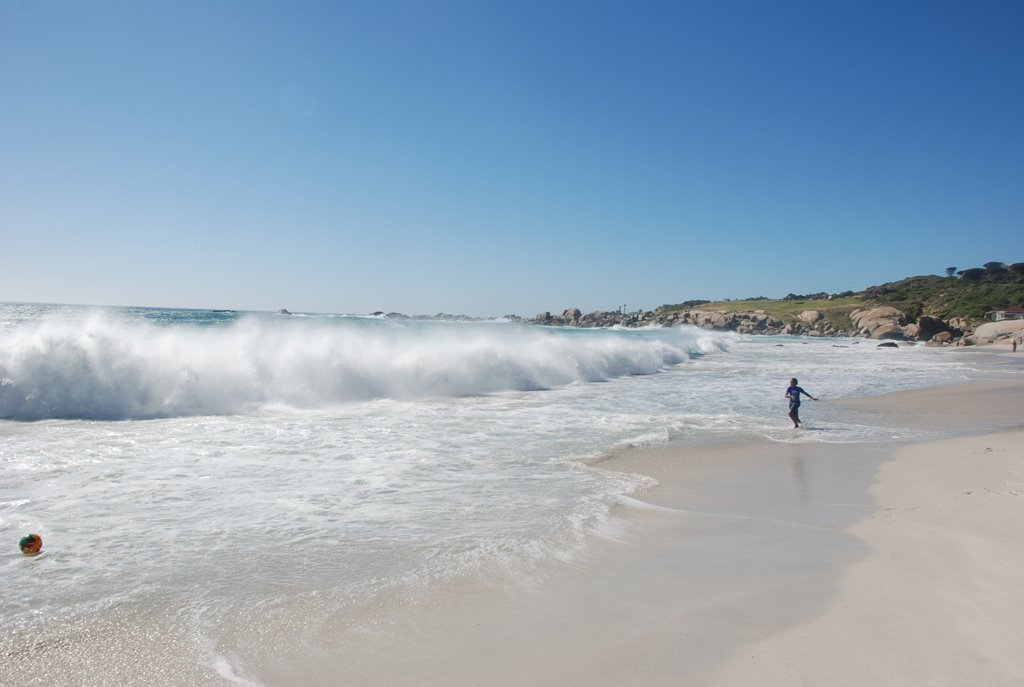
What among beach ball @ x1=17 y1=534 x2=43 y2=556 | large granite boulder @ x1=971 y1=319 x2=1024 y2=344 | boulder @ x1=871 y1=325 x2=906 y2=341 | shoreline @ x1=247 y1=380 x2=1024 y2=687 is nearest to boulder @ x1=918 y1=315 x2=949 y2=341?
boulder @ x1=871 y1=325 x2=906 y2=341

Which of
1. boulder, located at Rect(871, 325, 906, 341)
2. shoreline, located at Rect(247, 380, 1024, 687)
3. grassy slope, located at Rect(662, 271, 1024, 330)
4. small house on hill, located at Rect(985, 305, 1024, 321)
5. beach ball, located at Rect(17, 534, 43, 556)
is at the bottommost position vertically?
shoreline, located at Rect(247, 380, 1024, 687)

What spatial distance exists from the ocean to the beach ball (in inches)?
3.6

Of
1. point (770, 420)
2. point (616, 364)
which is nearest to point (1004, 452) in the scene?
point (770, 420)

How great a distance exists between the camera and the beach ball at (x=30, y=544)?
19.5 feet

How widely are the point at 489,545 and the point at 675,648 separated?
2.46m

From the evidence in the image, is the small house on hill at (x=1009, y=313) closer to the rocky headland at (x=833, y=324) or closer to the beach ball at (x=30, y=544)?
the rocky headland at (x=833, y=324)

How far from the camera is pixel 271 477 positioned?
9156 millimetres

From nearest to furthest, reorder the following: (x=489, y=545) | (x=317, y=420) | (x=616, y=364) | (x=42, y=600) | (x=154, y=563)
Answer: (x=42, y=600), (x=154, y=563), (x=489, y=545), (x=317, y=420), (x=616, y=364)

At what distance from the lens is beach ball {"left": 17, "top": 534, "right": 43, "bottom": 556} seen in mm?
5957

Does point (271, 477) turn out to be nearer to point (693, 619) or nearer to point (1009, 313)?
point (693, 619)

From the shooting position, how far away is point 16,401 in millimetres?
15938

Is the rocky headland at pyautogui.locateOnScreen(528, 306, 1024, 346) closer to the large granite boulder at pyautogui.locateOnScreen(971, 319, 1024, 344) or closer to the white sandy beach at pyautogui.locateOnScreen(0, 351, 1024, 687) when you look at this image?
the large granite boulder at pyautogui.locateOnScreen(971, 319, 1024, 344)

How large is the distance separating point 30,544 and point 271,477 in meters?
3.36

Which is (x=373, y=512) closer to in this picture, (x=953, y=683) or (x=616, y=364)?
(x=953, y=683)
